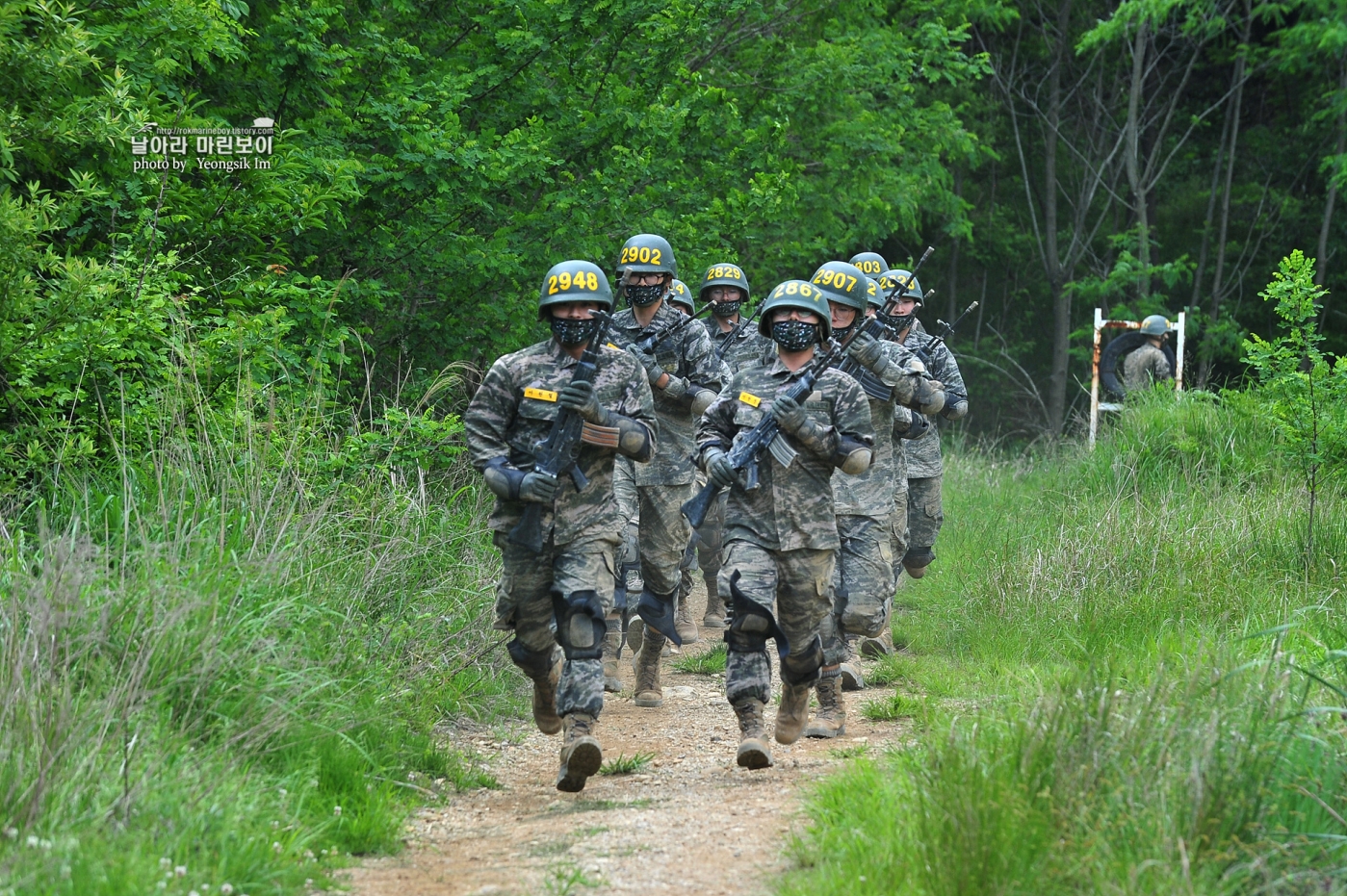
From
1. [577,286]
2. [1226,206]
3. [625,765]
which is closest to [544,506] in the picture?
[577,286]

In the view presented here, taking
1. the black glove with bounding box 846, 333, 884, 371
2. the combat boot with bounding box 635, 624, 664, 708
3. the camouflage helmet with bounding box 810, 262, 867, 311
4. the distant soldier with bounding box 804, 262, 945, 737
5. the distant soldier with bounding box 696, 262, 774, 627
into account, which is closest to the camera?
the distant soldier with bounding box 804, 262, 945, 737

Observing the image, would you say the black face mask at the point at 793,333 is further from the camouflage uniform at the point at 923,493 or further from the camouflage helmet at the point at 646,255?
the camouflage uniform at the point at 923,493

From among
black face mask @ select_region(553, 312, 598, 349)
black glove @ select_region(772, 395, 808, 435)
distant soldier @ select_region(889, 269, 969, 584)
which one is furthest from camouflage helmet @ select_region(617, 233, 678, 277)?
black glove @ select_region(772, 395, 808, 435)

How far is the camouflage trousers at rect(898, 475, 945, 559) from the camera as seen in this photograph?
10.3 metres

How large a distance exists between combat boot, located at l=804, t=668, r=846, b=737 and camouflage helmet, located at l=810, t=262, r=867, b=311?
1.96 meters

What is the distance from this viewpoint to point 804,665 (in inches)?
255

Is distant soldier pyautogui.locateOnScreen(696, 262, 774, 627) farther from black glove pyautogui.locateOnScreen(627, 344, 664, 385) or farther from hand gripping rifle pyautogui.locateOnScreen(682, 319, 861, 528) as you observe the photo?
hand gripping rifle pyautogui.locateOnScreen(682, 319, 861, 528)

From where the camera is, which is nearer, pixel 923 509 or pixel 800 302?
pixel 800 302

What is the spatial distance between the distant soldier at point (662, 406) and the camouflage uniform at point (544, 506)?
1.94 metres

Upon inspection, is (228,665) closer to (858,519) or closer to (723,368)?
(858,519)

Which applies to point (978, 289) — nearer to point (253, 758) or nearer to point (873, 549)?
point (873, 549)

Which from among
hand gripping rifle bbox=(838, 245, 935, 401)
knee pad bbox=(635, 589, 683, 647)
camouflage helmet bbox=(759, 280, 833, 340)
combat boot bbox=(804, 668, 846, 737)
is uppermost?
camouflage helmet bbox=(759, 280, 833, 340)

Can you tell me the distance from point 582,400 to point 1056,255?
22655mm

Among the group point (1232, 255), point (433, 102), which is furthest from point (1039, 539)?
point (1232, 255)
